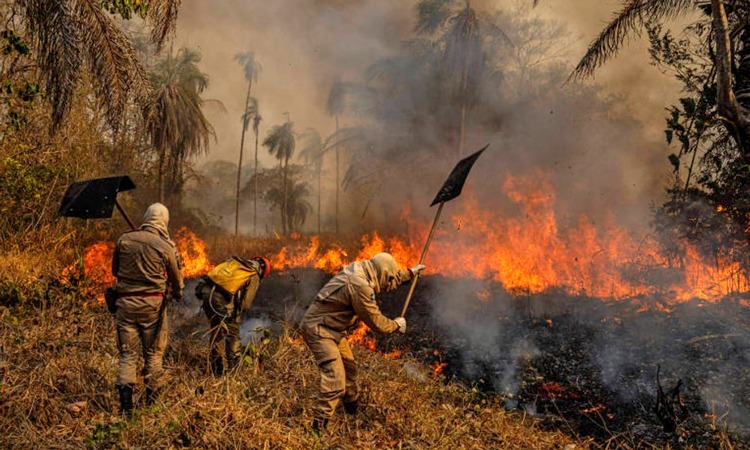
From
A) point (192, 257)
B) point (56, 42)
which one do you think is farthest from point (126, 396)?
point (192, 257)

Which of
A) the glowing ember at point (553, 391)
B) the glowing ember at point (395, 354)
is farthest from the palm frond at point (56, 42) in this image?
the glowing ember at point (553, 391)

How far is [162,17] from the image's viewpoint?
20.4 feet

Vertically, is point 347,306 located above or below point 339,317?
above

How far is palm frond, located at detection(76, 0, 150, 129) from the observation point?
6027mm

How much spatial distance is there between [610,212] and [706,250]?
302 inches

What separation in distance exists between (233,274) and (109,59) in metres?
3.95

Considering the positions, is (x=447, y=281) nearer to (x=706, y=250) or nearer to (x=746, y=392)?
(x=706, y=250)

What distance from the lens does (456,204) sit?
17812 mm

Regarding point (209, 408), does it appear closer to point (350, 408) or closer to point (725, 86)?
point (350, 408)

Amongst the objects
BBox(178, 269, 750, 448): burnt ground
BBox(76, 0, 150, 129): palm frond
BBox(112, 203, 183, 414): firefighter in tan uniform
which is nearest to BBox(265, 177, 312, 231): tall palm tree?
BBox(178, 269, 750, 448): burnt ground

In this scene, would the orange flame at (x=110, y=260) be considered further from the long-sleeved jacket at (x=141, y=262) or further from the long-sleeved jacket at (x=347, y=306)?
the long-sleeved jacket at (x=347, y=306)

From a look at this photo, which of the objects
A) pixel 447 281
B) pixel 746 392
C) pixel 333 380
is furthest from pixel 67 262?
pixel 746 392

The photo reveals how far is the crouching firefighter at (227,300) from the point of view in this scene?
16.3 ft

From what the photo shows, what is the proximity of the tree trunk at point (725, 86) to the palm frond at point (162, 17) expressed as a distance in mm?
7345
